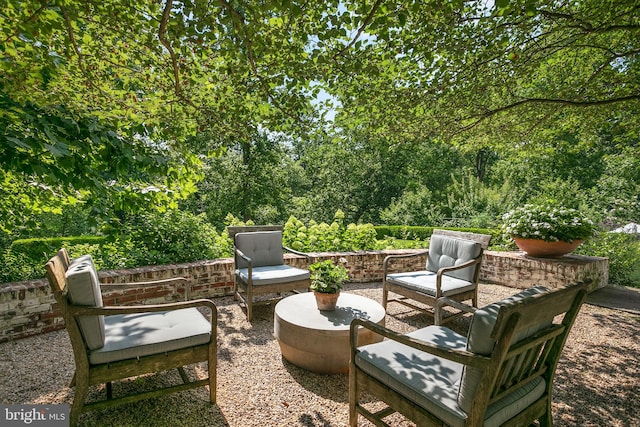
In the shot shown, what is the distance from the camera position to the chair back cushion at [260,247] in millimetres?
4422

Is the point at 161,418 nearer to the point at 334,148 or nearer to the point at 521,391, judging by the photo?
the point at 521,391

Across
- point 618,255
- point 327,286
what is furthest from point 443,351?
point 618,255

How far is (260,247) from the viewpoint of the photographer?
4523 mm

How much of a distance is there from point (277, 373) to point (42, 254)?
364 cm

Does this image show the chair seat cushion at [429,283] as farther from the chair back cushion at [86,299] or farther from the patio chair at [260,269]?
the chair back cushion at [86,299]

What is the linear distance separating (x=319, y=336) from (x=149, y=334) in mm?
1264

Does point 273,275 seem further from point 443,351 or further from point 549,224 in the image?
point 549,224

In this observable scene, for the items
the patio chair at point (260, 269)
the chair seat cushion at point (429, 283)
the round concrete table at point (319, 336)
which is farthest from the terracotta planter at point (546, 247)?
the patio chair at point (260, 269)

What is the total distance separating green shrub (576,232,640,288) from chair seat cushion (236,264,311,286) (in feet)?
17.5

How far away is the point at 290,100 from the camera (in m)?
2.83

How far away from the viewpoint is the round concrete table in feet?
8.79

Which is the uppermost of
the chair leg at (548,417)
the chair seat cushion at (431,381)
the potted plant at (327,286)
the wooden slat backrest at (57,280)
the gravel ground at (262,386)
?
the wooden slat backrest at (57,280)

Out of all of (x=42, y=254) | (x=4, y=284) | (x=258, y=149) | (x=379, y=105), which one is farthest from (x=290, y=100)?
(x=258, y=149)

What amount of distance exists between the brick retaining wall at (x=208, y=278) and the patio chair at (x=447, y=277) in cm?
147
